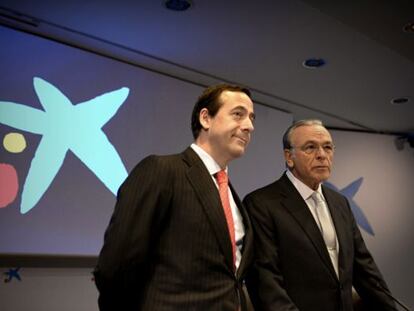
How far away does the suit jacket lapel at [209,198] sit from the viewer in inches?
58.1

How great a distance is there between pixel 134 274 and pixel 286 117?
4444 millimetres

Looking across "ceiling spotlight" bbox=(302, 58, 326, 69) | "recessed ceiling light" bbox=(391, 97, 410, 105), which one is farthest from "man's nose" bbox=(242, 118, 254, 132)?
"recessed ceiling light" bbox=(391, 97, 410, 105)

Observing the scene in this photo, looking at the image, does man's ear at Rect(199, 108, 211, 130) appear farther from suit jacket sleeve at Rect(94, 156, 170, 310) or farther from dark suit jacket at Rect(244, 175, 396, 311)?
dark suit jacket at Rect(244, 175, 396, 311)

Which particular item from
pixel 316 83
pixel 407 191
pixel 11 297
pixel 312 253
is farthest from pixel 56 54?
pixel 407 191

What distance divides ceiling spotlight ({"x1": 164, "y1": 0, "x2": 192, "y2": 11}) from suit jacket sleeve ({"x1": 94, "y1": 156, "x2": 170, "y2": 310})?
2.19m

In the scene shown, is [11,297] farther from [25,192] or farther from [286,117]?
[286,117]

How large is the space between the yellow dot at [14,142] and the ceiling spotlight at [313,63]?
8.58ft

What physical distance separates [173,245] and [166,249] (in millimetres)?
26

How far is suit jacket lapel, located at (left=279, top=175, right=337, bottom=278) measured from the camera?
185 cm

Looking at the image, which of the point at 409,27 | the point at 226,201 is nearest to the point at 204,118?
the point at 226,201

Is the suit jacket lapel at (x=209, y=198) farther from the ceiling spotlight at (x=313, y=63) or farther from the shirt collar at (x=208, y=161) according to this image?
the ceiling spotlight at (x=313, y=63)

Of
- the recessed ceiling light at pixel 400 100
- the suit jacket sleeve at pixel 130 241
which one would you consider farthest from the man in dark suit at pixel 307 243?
the recessed ceiling light at pixel 400 100

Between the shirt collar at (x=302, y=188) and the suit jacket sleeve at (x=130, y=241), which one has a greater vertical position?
the shirt collar at (x=302, y=188)

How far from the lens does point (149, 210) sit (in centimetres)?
141
